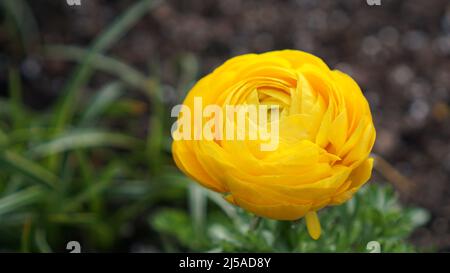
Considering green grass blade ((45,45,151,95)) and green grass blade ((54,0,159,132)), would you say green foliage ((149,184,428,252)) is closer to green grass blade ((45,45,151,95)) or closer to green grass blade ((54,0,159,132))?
green grass blade ((54,0,159,132))

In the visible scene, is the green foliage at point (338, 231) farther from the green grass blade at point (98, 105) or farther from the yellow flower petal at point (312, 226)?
the green grass blade at point (98, 105)

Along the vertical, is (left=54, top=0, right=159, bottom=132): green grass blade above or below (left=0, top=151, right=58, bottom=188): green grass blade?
above

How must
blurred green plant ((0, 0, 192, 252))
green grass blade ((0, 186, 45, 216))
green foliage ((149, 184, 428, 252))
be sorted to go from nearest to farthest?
green foliage ((149, 184, 428, 252))
green grass blade ((0, 186, 45, 216))
blurred green plant ((0, 0, 192, 252))

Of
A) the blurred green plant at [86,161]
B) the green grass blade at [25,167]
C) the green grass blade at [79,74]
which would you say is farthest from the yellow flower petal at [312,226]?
the green grass blade at [79,74]

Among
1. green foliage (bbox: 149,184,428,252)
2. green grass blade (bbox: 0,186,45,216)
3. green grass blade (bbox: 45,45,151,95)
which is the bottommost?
green foliage (bbox: 149,184,428,252)

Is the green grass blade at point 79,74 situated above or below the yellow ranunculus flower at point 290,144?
above

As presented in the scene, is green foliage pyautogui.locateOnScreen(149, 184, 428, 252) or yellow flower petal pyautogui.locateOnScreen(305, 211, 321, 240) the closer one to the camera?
yellow flower petal pyautogui.locateOnScreen(305, 211, 321, 240)

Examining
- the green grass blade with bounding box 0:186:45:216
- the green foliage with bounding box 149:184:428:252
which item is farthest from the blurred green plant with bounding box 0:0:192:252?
the green foliage with bounding box 149:184:428:252
